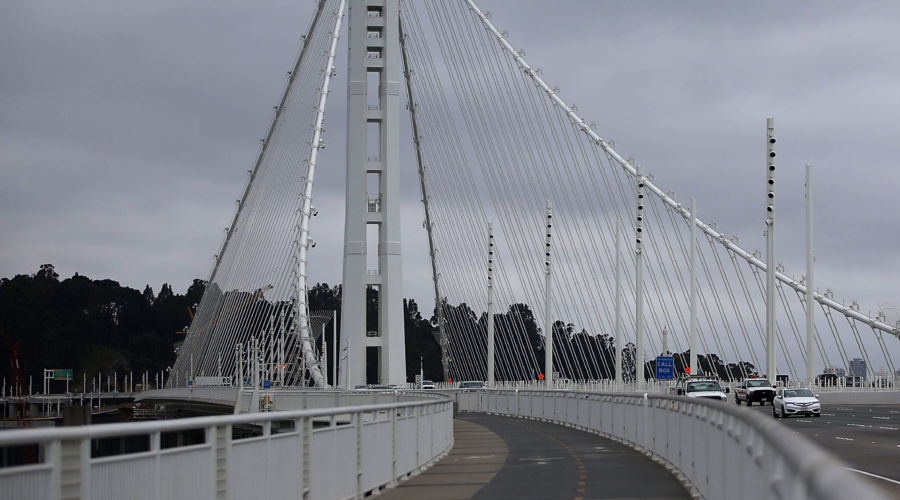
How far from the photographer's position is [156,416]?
133 m

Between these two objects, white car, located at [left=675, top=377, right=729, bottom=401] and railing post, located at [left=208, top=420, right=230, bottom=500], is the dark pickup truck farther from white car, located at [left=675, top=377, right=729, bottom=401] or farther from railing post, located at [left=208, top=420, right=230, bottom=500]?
railing post, located at [left=208, top=420, right=230, bottom=500]

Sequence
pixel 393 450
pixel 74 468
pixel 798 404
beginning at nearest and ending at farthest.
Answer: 1. pixel 74 468
2. pixel 393 450
3. pixel 798 404

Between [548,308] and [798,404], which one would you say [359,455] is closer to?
[798,404]

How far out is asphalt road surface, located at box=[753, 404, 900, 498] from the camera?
21.1m

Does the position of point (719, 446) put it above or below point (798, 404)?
above

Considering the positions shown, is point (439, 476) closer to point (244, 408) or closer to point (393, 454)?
point (393, 454)

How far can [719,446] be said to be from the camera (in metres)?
14.5

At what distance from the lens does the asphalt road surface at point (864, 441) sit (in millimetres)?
21109

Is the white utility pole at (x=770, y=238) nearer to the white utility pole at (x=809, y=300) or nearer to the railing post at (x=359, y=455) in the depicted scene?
the white utility pole at (x=809, y=300)

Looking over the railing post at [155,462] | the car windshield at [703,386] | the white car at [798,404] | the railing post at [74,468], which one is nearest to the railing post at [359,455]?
the railing post at [155,462]

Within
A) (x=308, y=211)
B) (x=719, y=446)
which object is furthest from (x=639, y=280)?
(x=719, y=446)

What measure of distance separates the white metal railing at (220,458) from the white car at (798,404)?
2825 centimetres

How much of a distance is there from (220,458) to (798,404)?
37.9 metres

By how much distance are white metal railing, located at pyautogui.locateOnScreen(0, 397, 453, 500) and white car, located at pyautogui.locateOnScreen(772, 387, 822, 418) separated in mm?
28247
